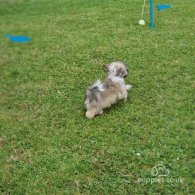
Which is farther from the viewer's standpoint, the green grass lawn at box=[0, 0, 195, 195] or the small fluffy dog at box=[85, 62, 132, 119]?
the small fluffy dog at box=[85, 62, 132, 119]

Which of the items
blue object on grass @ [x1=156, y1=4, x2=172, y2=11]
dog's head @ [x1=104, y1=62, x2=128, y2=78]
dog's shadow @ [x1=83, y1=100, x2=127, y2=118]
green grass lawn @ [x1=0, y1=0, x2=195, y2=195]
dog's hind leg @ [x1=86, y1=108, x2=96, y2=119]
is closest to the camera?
green grass lawn @ [x1=0, y1=0, x2=195, y2=195]

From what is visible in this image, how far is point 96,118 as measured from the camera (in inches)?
257

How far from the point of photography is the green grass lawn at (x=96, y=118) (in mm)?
5212

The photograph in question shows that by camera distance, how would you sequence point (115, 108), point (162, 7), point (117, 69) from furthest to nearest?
point (162, 7) < point (117, 69) < point (115, 108)

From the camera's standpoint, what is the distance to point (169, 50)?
348 inches

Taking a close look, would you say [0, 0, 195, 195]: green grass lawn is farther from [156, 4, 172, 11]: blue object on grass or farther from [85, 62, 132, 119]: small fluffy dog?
[156, 4, 172, 11]: blue object on grass

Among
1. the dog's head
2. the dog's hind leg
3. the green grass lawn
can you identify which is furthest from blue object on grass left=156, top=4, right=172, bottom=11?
the dog's hind leg

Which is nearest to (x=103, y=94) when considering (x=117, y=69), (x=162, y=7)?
(x=117, y=69)

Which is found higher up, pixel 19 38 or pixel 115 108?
pixel 19 38

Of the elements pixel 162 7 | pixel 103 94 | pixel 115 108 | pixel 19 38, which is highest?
pixel 19 38

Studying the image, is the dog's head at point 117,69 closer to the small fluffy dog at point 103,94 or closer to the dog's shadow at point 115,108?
the small fluffy dog at point 103,94

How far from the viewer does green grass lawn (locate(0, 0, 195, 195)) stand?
521cm

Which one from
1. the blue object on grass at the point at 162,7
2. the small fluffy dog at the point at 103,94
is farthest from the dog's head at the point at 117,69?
the blue object on grass at the point at 162,7

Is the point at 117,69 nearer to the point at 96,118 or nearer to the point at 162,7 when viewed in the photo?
the point at 96,118
